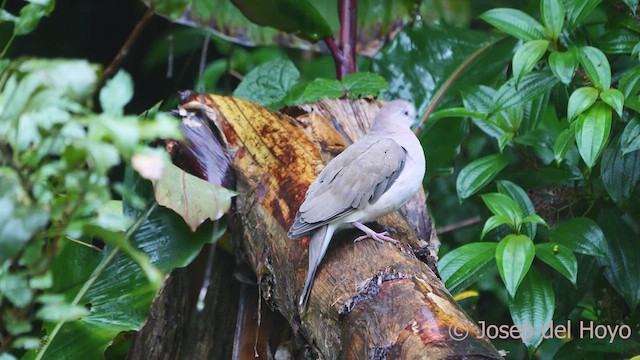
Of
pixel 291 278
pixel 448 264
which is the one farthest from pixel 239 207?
pixel 448 264

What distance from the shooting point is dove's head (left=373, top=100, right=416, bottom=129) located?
2965 millimetres

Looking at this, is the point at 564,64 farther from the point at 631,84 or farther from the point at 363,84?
the point at 363,84

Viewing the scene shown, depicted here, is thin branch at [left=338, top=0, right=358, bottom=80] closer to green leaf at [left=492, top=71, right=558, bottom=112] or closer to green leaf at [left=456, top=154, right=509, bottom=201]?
green leaf at [left=456, top=154, right=509, bottom=201]

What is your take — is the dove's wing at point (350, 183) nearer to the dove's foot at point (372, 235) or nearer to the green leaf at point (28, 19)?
the dove's foot at point (372, 235)

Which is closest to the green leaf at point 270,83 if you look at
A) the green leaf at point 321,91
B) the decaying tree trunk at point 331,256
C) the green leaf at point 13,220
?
the green leaf at point 321,91

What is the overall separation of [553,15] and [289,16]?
1439mm

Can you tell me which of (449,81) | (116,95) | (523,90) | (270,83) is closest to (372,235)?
(523,90)

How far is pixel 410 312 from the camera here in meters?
2.03

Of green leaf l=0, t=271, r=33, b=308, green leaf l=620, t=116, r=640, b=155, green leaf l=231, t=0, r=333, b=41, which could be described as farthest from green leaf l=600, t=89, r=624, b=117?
green leaf l=0, t=271, r=33, b=308

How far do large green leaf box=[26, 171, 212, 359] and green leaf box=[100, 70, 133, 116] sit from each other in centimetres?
149

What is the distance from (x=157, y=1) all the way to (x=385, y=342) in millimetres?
1105

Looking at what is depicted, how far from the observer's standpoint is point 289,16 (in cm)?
383

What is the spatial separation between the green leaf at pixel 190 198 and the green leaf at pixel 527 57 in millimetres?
1088

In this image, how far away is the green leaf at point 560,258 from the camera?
2.61 m
